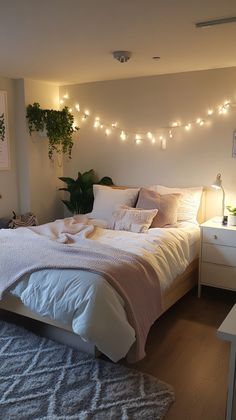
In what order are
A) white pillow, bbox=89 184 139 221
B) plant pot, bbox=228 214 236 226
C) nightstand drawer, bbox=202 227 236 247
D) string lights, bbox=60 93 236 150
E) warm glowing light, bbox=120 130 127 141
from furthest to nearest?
warm glowing light, bbox=120 130 127 141 < white pillow, bbox=89 184 139 221 < string lights, bbox=60 93 236 150 < plant pot, bbox=228 214 236 226 < nightstand drawer, bbox=202 227 236 247

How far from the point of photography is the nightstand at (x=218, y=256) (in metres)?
3.31

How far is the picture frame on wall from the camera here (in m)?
4.20

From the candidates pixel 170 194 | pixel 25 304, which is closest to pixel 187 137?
pixel 170 194

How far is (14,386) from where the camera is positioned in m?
2.19

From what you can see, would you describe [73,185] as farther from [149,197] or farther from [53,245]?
[53,245]

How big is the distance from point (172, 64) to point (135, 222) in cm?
156

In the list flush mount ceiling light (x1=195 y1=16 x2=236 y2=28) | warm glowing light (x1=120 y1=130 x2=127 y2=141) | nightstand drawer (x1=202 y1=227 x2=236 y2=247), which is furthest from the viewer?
warm glowing light (x1=120 y1=130 x2=127 y2=141)

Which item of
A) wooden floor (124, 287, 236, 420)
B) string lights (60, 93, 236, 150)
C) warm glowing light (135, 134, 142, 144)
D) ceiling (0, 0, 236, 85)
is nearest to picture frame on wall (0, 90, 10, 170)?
ceiling (0, 0, 236, 85)

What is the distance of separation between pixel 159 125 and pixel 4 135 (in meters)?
1.81

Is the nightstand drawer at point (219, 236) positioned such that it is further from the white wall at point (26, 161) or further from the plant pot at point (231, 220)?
the white wall at point (26, 161)

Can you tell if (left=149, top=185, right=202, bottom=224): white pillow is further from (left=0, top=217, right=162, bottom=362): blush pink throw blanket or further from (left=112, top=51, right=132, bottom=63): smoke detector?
(left=112, top=51, right=132, bottom=63): smoke detector

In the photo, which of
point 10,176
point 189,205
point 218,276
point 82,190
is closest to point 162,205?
point 189,205

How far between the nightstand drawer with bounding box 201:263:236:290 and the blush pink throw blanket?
0.92 m

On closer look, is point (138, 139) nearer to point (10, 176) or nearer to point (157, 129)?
point (157, 129)
